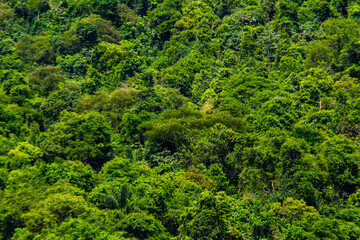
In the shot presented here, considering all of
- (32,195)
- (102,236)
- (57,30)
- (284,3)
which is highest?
(284,3)

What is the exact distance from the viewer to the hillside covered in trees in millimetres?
24422

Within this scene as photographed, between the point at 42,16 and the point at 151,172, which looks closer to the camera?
the point at 151,172

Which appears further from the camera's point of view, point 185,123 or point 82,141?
point 82,141

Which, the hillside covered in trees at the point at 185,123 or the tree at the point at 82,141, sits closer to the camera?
the hillside covered in trees at the point at 185,123

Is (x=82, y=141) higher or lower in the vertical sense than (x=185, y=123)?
lower

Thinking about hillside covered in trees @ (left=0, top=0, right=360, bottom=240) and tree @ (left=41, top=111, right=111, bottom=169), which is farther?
tree @ (left=41, top=111, right=111, bottom=169)

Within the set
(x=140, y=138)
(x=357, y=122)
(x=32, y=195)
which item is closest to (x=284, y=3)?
(x=357, y=122)

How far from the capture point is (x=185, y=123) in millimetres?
34531

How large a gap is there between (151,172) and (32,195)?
9.37 meters

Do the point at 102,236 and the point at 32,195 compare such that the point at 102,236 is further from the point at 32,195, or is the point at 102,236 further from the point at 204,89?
the point at 204,89

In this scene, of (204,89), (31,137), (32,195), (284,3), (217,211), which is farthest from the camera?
(284,3)

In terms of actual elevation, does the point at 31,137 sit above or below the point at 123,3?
below

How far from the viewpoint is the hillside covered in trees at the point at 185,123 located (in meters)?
24.4

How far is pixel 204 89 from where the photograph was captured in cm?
4703
